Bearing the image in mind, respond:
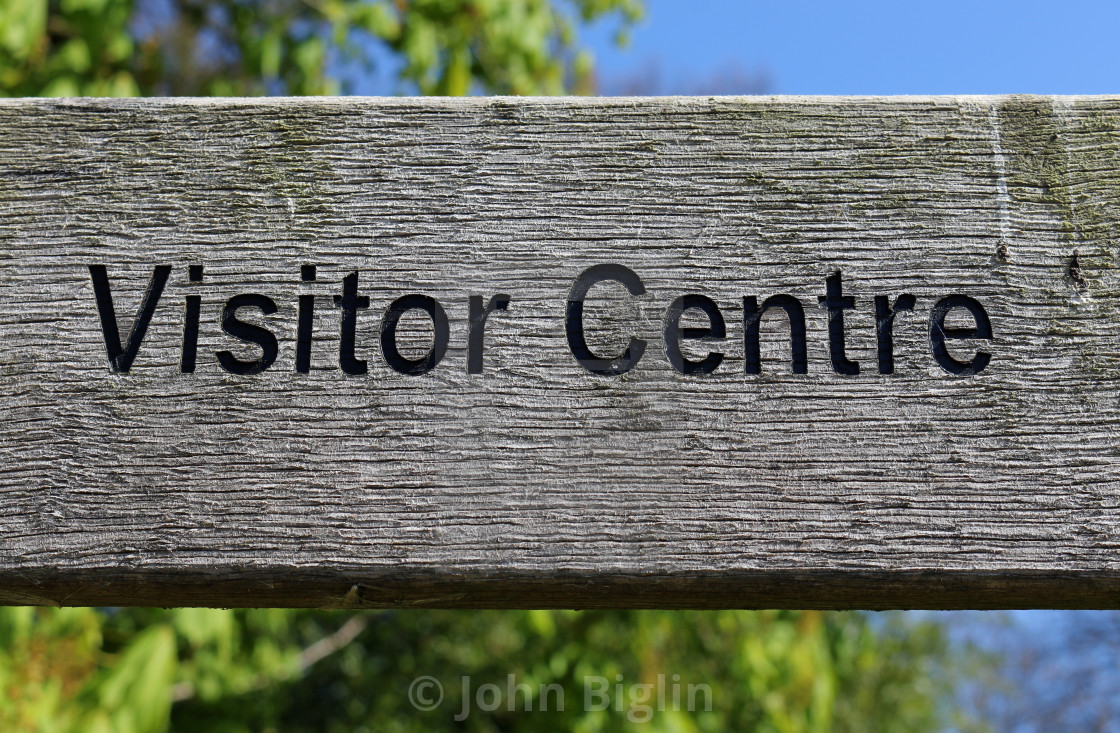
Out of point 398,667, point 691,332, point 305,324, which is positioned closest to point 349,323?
point 305,324

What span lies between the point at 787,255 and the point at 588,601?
340 millimetres

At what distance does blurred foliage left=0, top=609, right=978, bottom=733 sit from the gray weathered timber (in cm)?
96

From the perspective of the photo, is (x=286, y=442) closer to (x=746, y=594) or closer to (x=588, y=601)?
(x=588, y=601)

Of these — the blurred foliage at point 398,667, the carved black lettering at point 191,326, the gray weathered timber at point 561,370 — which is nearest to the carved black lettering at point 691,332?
the gray weathered timber at point 561,370

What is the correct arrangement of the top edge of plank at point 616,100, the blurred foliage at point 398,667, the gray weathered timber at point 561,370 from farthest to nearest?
the blurred foliage at point 398,667 → the top edge of plank at point 616,100 → the gray weathered timber at point 561,370

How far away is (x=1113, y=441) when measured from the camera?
2.33ft

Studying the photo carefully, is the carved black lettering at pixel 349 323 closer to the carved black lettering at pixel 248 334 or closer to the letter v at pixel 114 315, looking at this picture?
the carved black lettering at pixel 248 334

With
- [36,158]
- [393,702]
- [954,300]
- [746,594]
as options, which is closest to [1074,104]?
[954,300]

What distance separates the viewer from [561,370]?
2.42ft

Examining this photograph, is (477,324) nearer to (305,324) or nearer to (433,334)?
(433,334)

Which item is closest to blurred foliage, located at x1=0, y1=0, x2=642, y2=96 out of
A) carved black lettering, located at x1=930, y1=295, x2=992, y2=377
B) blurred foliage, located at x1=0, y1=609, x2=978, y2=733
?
blurred foliage, located at x1=0, y1=609, x2=978, y2=733

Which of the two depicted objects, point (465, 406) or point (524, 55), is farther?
point (524, 55)

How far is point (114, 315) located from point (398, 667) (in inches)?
168

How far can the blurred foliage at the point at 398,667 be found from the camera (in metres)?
1.61
